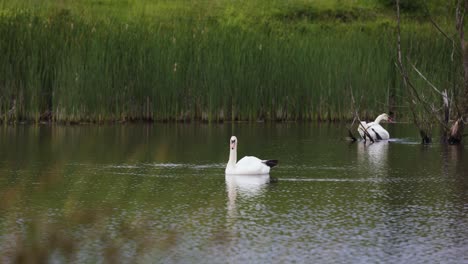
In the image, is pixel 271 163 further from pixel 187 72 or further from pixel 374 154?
pixel 187 72

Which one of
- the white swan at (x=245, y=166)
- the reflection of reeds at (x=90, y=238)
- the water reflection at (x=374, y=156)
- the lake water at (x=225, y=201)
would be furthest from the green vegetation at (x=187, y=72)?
the reflection of reeds at (x=90, y=238)

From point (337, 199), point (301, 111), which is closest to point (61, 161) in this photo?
point (337, 199)

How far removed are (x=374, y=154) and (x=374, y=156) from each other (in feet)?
1.19

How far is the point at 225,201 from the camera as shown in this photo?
11.4m

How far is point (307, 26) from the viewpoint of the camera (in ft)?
128

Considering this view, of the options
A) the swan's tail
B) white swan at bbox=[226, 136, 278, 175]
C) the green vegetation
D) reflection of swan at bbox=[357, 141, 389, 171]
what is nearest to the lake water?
reflection of swan at bbox=[357, 141, 389, 171]

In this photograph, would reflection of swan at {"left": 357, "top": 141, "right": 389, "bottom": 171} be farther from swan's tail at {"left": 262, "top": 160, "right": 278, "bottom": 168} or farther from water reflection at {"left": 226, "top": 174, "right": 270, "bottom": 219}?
water reflection at {"left": 226, "top": 174, "right": 270, "bottom": 219}

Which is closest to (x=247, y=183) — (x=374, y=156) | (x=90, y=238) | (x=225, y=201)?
(x=225, y=201)

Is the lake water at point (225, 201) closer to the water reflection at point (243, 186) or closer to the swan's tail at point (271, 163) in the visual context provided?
the water reflection at point (243, 186)

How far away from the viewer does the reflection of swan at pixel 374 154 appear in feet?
51.4

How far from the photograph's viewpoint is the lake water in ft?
27.7

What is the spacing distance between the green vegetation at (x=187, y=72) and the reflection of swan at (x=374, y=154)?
3568mm

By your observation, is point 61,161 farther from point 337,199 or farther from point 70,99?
point 70,99

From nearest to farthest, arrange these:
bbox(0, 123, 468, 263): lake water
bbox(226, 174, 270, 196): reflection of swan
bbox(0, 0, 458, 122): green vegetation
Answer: bbox(0, 123, 468, 263): lake water
bbox(226, 174, 270, 196): reflection of swan
bbox(0, 0, 458, 122): green vegetation
